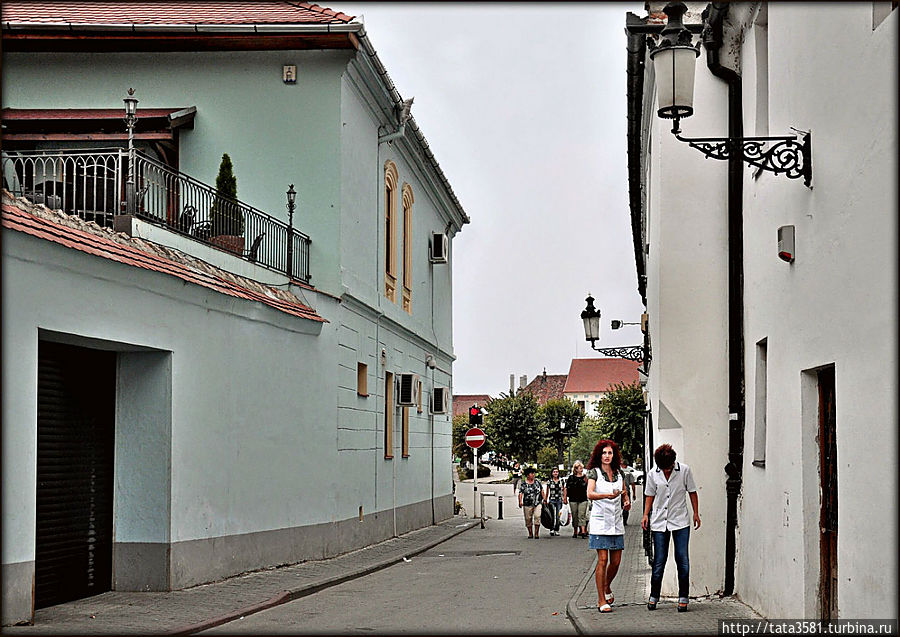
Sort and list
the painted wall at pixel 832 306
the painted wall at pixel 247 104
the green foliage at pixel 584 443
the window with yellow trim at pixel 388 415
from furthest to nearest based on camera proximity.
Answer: the green foliage at pixel 584 443, the window with yellow trim at pixel 388 415, the painted wall at pixel 247 104, the painted wall at pixel 832 306

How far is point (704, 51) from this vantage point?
43.3 ft

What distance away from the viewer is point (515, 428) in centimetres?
7500

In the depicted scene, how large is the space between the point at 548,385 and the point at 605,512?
437 ft

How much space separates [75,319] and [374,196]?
12667mm

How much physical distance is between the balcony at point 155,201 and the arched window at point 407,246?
25.0 ft

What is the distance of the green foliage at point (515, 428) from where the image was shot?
7488 cm

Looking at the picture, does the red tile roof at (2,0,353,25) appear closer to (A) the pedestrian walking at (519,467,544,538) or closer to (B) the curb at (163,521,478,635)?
(B) the curb at (163,521,478,635)

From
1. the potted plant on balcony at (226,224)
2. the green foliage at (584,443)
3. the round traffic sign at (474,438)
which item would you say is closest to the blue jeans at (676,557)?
the potted plant on balcony at (226,224)

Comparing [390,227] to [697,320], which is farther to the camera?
[390,227]

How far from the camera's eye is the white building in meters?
6.59

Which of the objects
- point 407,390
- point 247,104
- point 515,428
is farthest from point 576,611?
point 515,428

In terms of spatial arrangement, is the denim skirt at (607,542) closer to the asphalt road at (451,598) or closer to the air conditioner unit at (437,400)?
the asphalt road at (451,598)

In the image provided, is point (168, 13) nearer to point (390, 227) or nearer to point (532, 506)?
point (390, 227)

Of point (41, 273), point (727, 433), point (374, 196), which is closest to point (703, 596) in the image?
point (727, 433)
